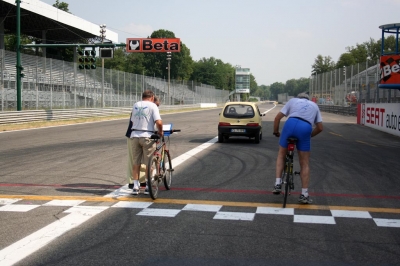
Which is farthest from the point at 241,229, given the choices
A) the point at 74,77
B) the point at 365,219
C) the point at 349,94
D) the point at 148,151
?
the point at 349,94

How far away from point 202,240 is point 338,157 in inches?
343

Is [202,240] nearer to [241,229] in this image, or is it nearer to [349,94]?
[241,229]

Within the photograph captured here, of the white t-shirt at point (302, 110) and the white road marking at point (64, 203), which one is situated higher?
the white t-shirt at point (302, 110)

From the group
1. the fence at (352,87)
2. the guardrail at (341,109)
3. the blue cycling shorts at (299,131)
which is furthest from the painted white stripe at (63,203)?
the guardrail at (341,109)

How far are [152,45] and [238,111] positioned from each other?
2174cm

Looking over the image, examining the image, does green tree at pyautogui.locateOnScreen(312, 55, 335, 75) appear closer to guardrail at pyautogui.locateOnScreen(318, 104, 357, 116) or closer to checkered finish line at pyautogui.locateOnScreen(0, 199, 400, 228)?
guardrail at pyautogui.locateOnScreen(318, 104, 357, 116)

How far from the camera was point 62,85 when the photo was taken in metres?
37.8

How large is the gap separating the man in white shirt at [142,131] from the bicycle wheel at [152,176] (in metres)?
0.16

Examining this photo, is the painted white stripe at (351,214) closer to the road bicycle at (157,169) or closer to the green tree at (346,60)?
the road bicycle at (157,169)

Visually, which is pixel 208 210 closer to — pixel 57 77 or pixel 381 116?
pixel 381 116

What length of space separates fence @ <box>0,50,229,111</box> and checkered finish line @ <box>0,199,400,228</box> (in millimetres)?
24052

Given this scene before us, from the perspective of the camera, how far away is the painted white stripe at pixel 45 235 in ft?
15.1

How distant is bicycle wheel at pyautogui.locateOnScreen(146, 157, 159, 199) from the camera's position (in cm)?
711

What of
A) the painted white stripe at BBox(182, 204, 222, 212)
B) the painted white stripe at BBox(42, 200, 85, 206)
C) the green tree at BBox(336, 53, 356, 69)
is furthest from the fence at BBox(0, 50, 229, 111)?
the green tree at BBox(336, 53, 356, 69)
